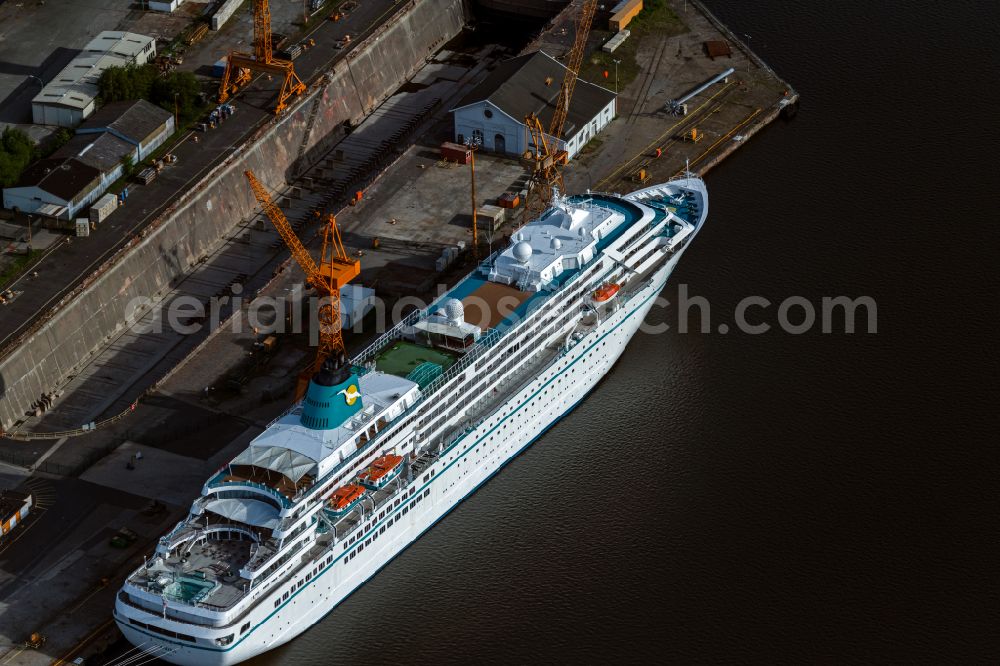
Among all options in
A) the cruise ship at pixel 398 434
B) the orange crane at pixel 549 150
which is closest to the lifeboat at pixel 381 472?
the cruise ship at pixel 398 434

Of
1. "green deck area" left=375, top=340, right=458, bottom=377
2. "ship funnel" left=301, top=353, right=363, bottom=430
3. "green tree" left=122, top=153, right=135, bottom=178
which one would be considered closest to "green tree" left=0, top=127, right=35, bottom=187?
"green tree" left=122, top=153, right=135, bottom=178

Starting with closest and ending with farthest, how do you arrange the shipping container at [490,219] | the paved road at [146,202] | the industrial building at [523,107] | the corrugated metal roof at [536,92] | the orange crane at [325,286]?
the orange crane at [325,286], the paved road at [146,202], the shipping container at [490,219], the industrial building at [523,107], the corrugated metal roof at [536,92]

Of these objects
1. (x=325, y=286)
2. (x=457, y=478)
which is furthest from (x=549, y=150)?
(x=457, y=478)

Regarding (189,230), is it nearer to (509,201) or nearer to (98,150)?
(98,150)

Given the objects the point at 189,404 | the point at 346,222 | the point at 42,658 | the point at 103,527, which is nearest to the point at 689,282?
the point at 346,222

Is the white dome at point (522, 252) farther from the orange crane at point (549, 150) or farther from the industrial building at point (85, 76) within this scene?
the industrial building at point (85, 76)

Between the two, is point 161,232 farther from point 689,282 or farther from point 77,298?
point 689,282
